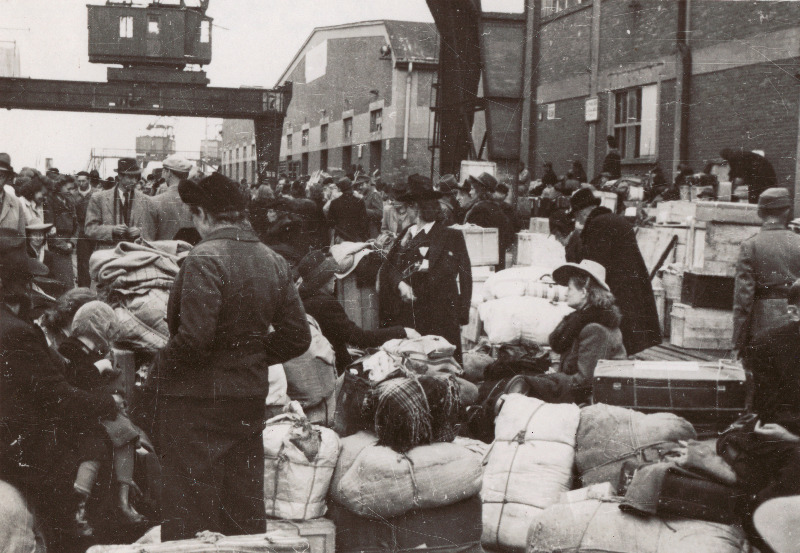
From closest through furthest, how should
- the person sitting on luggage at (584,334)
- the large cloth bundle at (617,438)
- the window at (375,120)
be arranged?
the large cloth bundle at (617,438) → the person sitting on luggage at (584,334) → the window at (375,120)

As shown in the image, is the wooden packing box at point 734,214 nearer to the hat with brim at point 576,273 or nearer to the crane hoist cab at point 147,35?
the hat with brim at point 576,273

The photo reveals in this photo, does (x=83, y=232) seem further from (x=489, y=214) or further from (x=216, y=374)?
(x=216, y=374)

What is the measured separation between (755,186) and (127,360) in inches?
328

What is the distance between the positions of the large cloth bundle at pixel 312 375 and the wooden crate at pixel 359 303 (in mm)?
1959

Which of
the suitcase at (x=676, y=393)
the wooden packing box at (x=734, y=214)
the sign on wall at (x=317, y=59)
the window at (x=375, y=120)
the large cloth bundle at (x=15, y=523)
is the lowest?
the large cloth bundle at (x=15, y=523)

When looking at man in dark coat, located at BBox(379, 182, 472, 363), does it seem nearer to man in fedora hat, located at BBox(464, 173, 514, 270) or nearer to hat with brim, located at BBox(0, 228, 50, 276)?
man in fedora hat, located at BBox(464, 173, 514, 270)

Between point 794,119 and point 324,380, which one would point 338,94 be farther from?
point 324,380

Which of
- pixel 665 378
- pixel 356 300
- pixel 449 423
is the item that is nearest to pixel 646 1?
pixel 356 300

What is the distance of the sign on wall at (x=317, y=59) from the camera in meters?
18.0

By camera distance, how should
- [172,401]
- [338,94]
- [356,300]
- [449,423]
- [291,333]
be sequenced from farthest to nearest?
[338,94], [356,300], [449,423], [291,333], [172,401]

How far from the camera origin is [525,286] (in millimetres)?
8609

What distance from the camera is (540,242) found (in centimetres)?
1119

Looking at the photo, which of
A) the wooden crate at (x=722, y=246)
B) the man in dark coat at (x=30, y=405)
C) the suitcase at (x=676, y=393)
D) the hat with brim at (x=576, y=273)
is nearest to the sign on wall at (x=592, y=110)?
the wooden crate at (x=722, y=246)

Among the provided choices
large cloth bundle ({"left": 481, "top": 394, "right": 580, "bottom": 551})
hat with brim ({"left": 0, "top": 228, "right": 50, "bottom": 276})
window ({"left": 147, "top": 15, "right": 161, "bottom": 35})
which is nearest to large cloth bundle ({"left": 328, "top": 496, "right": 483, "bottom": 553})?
large cloth bundle ({"left": 481, "top": 394, "right": 580, "bottom": 551})
